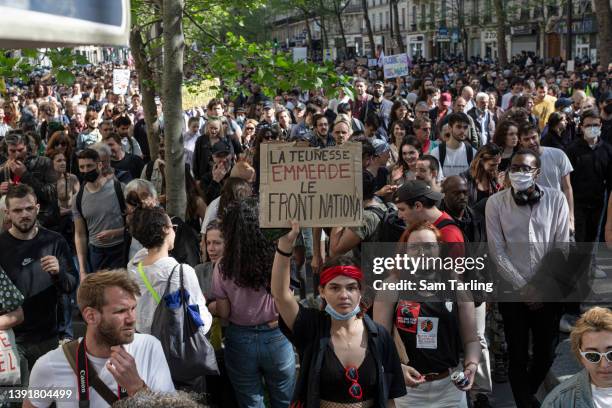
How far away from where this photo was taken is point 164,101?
22.6ft

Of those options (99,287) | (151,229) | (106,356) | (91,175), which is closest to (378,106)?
(91,175)

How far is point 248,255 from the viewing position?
4773 mm

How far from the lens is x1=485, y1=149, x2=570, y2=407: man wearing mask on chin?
5582mm

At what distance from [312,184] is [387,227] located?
1.85 meters

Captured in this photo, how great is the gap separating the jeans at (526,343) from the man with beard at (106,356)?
2913mm

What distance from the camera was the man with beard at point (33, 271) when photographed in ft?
16.9

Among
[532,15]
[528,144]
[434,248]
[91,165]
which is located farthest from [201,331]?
[532,15]

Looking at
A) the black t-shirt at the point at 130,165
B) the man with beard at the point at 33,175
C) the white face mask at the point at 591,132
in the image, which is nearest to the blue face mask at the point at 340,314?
the man with beard at the point at 33,175

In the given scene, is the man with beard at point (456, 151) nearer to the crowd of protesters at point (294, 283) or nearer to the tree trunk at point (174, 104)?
the crowd of protesters at point (294, 283)

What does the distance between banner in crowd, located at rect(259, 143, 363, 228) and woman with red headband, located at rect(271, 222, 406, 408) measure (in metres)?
0.12

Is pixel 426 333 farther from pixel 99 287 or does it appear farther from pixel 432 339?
pixel 99 287

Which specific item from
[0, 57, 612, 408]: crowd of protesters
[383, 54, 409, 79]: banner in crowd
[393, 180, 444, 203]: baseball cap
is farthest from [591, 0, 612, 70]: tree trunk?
[393, 180, 444, 203]: baseball cap

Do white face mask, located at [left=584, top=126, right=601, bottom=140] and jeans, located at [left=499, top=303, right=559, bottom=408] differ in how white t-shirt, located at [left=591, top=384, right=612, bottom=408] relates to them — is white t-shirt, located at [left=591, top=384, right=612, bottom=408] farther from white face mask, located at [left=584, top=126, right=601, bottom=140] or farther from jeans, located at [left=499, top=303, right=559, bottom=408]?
white face mask, located at [left=584, top=126, right=601, bottom=140]

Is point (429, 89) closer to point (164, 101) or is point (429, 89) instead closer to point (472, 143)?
point (472, 143)
